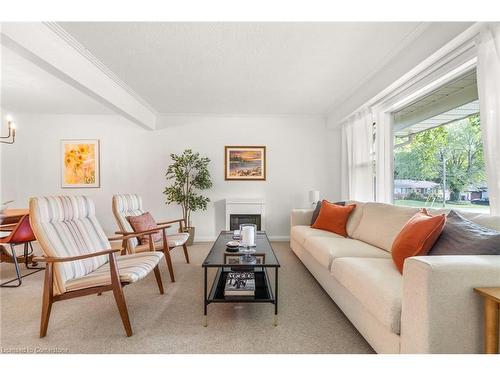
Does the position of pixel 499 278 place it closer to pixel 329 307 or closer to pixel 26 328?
pixel 329 307

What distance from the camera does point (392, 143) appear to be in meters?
3.44

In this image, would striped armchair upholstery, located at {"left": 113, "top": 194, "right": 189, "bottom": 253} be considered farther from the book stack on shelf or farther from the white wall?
the white wall

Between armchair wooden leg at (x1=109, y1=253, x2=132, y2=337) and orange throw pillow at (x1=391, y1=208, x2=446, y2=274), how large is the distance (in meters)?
1.96

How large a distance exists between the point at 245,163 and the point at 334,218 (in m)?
2.23

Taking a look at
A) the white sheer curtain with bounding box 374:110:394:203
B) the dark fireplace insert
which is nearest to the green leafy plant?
the dark fireplace insert

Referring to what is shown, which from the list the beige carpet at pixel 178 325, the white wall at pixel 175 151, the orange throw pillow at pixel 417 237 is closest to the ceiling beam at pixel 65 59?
the white wall at pixel 175 151

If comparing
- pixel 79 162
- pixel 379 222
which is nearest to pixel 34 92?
pixel 79 162

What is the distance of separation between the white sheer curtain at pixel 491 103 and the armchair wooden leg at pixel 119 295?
2.77 meters

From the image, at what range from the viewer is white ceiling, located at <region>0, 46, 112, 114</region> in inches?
111

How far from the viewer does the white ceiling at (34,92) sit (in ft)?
9.26

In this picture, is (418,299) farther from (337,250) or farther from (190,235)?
(190,235)

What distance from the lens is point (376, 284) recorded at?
147 centimetres

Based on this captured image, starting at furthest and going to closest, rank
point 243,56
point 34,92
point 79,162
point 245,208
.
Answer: point 79,162
point 245,208
point 34,92
point 243,56
